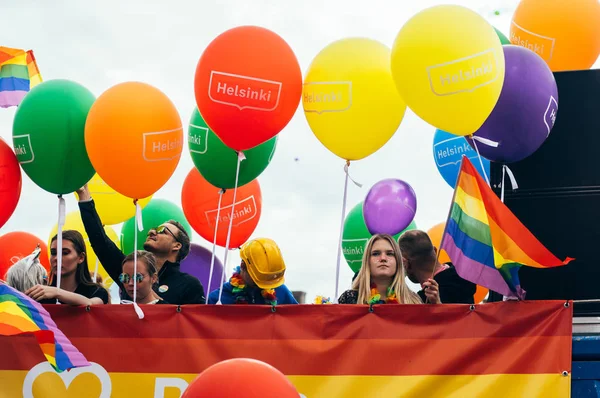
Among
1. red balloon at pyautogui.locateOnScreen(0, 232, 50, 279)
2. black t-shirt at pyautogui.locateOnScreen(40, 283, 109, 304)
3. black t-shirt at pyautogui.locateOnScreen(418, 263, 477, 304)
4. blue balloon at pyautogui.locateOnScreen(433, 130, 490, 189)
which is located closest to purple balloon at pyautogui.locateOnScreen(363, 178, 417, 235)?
blue balloon at pyautogui.locateOnScreen(433, 130, 490, 189)

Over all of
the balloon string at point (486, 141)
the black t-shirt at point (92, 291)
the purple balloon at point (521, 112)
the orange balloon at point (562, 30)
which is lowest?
the black t-shirt at point (92, 291)

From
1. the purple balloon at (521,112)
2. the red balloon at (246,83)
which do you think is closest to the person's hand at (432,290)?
the purple balloon at (521,112)

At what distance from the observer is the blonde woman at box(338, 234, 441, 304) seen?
5449 mm

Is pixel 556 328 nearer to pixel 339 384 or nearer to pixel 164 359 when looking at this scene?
pixel 339 384

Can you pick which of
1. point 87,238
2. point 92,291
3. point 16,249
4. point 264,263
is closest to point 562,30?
point 264,263

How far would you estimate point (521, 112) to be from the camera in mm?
5406

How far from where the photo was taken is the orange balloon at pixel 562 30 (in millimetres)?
6973

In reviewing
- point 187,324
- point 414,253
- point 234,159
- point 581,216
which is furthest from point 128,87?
point 581,216

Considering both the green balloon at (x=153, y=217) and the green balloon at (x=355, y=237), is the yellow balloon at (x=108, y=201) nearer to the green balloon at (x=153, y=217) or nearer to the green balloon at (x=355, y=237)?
the green balloon at (x=153, y=217)

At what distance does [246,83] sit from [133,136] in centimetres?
78

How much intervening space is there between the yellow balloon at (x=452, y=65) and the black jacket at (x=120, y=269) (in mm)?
2184

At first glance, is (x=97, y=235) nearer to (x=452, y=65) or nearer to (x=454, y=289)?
(x=454, y=289)

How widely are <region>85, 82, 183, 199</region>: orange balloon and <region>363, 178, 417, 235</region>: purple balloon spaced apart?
7.28ft

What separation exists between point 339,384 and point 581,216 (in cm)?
172
